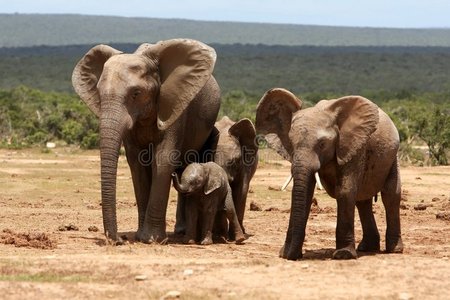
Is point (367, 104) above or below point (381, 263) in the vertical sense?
above

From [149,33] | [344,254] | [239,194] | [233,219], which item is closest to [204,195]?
[233,219]

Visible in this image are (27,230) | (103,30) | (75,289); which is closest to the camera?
(75,289)

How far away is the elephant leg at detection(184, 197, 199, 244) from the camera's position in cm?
1422

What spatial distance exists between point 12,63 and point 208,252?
95.8m

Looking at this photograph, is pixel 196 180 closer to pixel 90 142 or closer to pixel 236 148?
pixel 236 148

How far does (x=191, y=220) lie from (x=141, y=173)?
0.80m

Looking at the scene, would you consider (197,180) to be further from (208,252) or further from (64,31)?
(64,31)

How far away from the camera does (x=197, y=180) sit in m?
13.9

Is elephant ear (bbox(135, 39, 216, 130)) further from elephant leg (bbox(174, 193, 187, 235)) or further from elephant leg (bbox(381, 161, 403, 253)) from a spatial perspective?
elephant leg (bbox(381, 161, 403, 253))

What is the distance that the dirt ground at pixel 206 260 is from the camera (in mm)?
10117

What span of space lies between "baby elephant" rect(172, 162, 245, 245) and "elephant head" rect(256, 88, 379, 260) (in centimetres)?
122

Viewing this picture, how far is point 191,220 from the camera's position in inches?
561

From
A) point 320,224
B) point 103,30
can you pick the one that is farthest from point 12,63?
point 320,224

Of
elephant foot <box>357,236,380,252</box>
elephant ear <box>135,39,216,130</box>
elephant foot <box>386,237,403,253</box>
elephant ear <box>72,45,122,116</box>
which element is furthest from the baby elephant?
elephant foot <box>386,237,403,253</box>
